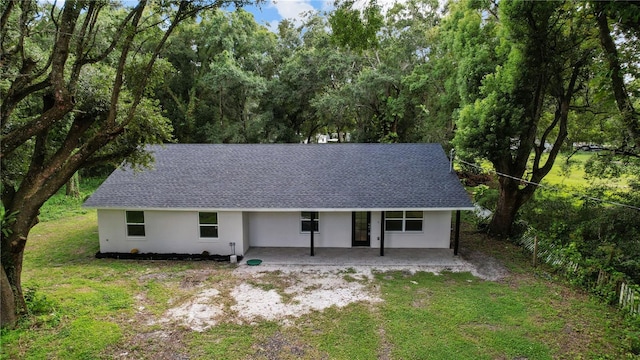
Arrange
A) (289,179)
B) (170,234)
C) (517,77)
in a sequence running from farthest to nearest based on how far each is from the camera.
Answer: (289,179), (170,234), (517,77)

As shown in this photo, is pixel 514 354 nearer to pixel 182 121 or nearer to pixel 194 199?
pixel 194 199

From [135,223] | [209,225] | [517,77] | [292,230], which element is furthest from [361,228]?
[135,223]

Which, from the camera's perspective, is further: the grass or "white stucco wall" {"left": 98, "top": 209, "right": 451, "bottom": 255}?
"white stucco wall" {"left": 98, "top": 209, "right": 451, "bottom": 255}

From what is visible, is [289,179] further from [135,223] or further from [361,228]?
[135,223]

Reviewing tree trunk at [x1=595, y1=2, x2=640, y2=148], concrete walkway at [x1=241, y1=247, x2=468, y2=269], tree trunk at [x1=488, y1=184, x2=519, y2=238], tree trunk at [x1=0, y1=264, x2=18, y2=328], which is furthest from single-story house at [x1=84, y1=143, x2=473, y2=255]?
tree trunk at [x1=595, y1=2, x2=640, y2=148]

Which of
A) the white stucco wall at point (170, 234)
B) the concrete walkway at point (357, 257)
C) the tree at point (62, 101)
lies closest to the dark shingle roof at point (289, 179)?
the white stucco wall at point (170, 234)

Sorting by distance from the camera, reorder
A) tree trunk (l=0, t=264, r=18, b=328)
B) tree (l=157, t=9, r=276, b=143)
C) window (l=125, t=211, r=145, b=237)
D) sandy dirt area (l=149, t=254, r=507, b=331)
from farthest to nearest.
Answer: tree (l=157, t=9, r=276, b=143) → window (l=125, t=211, r=145, b=237) → sandy dirt area (l=149, t=254, r=507, b=331) → tree trunk (l=0, t=264, r=18, b=328)

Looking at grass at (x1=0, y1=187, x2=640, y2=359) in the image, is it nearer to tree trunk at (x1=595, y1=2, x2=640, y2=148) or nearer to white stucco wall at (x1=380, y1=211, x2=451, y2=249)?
white stucco wall at (x1=380, y1=211, x2=451, y2=249)
